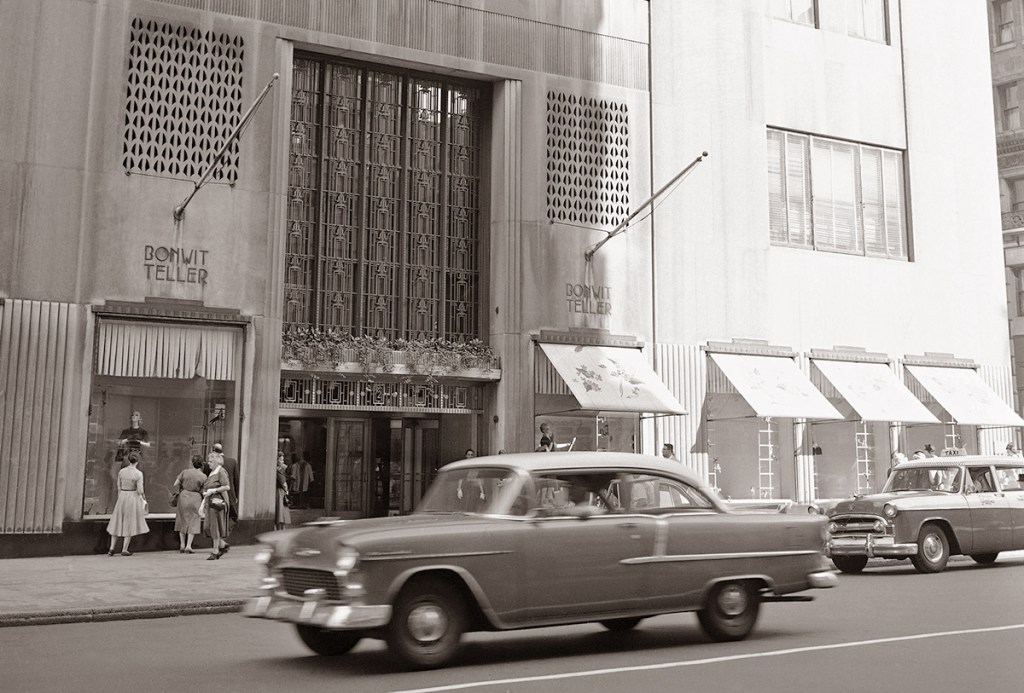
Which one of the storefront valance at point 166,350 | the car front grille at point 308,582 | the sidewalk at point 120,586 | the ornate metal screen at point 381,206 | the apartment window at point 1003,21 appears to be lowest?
the sidewalk at point 120,586

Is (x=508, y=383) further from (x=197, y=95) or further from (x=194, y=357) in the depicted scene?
(x=197, y=95)

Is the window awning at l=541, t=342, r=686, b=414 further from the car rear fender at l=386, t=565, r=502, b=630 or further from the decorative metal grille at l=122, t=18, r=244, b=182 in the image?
the car rear fender at l=386, t=565, r=502, b=630

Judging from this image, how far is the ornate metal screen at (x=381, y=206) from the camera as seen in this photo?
2139 centimetres

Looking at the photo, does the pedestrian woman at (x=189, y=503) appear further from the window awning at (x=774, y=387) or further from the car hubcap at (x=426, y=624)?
the window awning at (x=774, y=387)

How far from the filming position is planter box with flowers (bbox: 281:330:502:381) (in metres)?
20.4

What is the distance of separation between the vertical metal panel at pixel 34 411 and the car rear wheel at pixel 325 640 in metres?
11.2

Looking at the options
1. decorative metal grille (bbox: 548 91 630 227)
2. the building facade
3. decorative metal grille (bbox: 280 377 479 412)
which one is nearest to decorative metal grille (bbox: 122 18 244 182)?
the building facade

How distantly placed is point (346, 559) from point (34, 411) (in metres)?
12.4

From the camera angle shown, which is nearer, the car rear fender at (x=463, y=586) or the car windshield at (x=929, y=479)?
the car rear fender at (x=463, y=586)

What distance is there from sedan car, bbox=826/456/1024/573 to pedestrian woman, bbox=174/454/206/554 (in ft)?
33.9

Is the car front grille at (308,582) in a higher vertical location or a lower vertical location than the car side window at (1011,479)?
lower

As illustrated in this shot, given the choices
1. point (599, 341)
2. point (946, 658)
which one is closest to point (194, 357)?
point (599, 341)

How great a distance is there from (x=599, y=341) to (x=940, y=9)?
15.2 meters

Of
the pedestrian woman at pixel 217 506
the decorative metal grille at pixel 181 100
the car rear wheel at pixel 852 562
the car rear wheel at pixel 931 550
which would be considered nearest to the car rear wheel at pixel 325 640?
the pedestrian woman at pixel 217 506
